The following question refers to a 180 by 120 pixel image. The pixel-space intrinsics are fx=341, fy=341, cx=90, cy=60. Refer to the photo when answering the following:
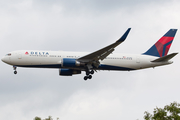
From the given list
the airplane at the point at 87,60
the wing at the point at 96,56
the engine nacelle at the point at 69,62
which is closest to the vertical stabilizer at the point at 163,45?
the airplane at the point at 87,60

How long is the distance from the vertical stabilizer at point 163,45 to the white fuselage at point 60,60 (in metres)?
2.12

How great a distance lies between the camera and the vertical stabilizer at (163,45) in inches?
1967

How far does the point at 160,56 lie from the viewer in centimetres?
5000

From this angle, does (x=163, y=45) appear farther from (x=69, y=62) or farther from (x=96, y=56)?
(x=69, y=62)

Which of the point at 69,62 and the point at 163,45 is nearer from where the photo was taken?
the point at 69,62

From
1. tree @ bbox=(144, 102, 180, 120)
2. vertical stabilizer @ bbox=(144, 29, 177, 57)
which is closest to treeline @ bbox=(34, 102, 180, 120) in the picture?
tree @ bbox=(144, 102, 180, 120)

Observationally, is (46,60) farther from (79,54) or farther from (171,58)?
(171,58)

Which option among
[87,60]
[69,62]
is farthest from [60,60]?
[87,60]

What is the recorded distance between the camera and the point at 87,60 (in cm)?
4481

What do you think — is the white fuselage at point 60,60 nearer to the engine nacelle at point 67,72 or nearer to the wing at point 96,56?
the wing at point 96,56

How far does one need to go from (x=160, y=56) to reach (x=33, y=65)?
18617 millimetres

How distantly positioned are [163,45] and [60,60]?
16.1 m

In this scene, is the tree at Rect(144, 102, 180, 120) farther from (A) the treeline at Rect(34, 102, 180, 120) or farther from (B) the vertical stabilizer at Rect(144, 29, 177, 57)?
(B) the vertical stabilizer at Rect(144, 29, 177, 57)

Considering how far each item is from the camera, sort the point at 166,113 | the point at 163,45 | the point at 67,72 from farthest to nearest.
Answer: the point at 163,45
the point at 67,72
the point at 166,113
